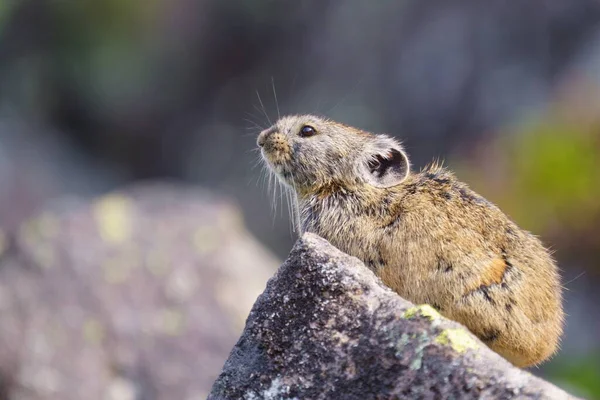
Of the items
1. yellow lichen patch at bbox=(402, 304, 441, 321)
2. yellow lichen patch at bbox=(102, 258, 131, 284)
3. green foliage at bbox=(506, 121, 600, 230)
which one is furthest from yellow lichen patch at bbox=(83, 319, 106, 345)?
green foliage at bbox=(506, 121, 600, 230)

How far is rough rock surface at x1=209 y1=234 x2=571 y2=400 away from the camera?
4945mm

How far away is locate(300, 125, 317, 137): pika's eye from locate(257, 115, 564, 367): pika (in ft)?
0.03

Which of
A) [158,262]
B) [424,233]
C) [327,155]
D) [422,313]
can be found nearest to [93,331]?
[158,262]

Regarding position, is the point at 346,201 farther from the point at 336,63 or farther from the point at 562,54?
the point at 336,63

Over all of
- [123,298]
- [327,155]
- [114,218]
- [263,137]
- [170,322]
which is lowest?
[327,155]

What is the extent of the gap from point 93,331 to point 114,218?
83.2 inches

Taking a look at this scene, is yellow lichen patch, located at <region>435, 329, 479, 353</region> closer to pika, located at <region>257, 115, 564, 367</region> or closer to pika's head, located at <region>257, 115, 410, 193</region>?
pika, located at <region>257, 115, 564, 367</region>

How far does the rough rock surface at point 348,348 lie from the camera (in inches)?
195

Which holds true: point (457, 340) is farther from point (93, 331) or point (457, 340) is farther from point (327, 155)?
point (93, 331)

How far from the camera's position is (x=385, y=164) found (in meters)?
7.47

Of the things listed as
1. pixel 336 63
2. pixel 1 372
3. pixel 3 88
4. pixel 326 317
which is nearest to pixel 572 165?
pixel 336 63

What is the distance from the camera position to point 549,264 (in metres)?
6.72

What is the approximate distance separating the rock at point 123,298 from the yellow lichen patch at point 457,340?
21.2 ft

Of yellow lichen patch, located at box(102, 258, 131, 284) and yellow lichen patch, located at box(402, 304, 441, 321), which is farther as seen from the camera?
yellow lichen patch, located at box(102, 258, 131, 284)
